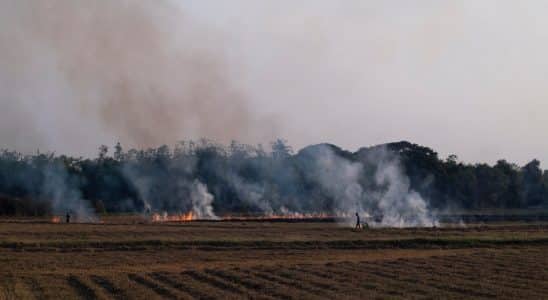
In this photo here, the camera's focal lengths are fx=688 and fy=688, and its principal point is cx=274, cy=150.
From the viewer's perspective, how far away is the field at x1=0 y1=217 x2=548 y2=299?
20.0 m

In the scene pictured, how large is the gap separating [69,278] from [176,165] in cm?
8724

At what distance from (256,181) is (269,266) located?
79306 mm

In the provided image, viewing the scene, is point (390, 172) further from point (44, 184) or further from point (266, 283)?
point (266, 283)

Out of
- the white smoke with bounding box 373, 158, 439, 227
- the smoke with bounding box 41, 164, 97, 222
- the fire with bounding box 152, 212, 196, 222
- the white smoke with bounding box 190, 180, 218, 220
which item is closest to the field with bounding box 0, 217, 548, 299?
the white smoke with bounding box 373, 158, 439, 227

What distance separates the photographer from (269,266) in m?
26.0

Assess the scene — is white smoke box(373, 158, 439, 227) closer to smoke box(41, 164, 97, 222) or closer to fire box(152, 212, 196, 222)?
fire box(152, 212, 196, 222)

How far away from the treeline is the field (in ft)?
147

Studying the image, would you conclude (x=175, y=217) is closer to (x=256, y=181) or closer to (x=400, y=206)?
(x=400, y=206)

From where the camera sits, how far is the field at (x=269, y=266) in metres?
20.0

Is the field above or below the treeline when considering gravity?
below

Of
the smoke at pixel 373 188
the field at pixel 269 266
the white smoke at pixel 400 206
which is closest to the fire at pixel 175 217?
the smoke at pixel 373 188

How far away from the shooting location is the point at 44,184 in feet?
301

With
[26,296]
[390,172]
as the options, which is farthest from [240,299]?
[390,172]

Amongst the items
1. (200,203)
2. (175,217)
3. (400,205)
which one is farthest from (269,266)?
(200,203)
